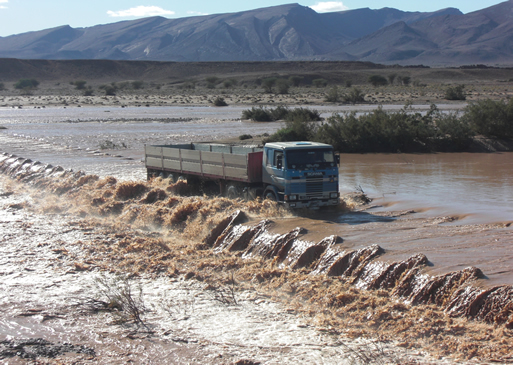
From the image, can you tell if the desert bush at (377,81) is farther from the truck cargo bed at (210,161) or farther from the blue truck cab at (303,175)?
the blue truck cab at (303,175)

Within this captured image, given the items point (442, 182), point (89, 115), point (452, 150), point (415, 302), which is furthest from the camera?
point (89, 115)

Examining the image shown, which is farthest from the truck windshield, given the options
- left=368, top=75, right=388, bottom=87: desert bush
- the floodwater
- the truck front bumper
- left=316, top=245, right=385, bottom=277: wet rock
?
left=368, top=75, right=388, bottom=87: desert bush

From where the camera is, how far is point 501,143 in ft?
111

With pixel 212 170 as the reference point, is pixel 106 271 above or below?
below

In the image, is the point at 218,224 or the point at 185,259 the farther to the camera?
the point at 218,224

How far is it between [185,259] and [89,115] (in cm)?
5766

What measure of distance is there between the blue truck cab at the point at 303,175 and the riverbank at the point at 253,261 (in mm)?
558

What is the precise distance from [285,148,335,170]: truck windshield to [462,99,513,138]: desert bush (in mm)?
21267

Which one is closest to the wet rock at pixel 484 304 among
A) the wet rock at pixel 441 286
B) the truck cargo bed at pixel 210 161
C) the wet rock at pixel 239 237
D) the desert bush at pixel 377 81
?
the wet rock at pixel 441 286

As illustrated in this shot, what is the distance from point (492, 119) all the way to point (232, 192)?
2171 cm

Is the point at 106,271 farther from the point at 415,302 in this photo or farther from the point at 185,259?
the point at 415,302

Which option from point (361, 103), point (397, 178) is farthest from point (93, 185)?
point (361, 103)

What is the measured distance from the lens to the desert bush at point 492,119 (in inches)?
1341

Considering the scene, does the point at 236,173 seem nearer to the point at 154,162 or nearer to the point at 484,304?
the point at 154,162
